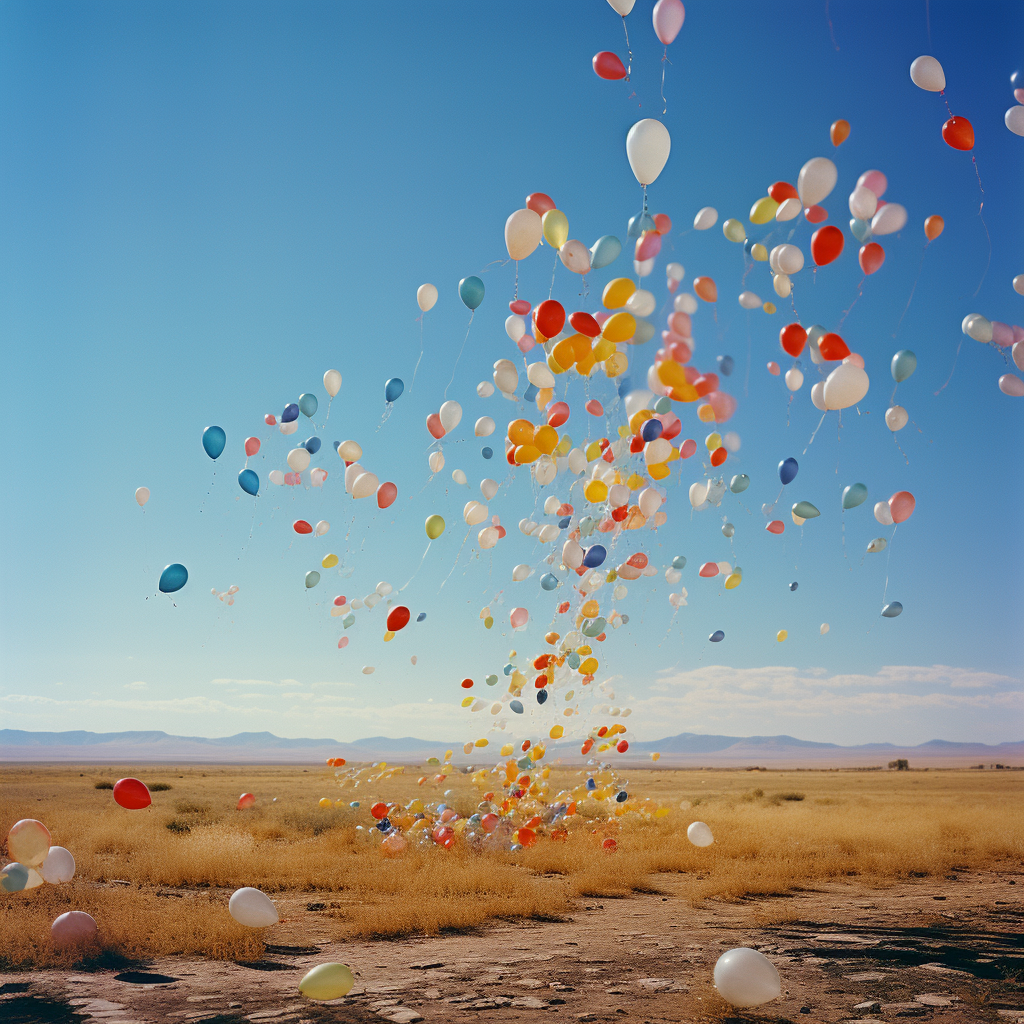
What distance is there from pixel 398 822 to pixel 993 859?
1063 centimetres

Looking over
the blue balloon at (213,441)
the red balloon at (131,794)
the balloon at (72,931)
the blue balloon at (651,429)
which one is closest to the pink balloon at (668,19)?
the blue balloon at (651,429)

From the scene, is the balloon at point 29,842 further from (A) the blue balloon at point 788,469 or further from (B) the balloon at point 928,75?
(B) the balloon at point 928,75

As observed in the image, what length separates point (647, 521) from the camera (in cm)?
818

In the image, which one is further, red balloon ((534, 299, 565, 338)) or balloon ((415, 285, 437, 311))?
balloon ((415, 285, 437, 311))

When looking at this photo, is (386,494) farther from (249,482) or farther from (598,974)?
(598,974)

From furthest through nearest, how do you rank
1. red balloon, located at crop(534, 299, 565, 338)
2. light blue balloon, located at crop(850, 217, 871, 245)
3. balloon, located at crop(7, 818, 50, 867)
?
light blue balloon, located at crop(850, 217, 871, 245) < red balloon, located at crop(534, 299, 565, 338) < balloon, located at crop(7, 818, 50, 867)

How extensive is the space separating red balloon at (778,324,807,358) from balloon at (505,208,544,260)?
2.46 metres

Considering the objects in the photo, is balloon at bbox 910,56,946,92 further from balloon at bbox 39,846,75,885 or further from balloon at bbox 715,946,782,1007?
balloon at bbox 39,846,75,885

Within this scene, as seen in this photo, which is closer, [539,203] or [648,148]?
[648,148]

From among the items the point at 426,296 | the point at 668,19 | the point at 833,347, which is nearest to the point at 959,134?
the point at 833,347

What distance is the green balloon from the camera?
7.98m

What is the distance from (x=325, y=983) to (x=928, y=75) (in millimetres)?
8207

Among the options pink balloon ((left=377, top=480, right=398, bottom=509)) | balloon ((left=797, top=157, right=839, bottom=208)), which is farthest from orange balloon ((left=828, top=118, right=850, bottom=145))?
pink balloon ((left=377, top=480, right=398, bottom=509))

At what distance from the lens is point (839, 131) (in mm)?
6328
